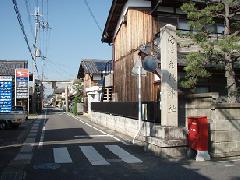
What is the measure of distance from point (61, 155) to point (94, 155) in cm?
107

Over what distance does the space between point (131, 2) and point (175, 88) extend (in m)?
11.3

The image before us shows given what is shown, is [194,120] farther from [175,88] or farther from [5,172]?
[5,172]

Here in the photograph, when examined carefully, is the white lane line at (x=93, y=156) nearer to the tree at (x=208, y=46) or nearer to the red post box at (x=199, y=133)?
the red post box at (x=199, y=133)

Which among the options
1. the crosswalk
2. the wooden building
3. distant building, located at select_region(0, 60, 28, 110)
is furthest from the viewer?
distant building, located at select_region(0, 60, 28, 110)

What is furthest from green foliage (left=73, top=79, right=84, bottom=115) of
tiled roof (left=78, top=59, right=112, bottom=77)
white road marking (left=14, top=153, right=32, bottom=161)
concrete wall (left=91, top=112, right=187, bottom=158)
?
white road marking (left=14, top=153, right=32, bottom=161)

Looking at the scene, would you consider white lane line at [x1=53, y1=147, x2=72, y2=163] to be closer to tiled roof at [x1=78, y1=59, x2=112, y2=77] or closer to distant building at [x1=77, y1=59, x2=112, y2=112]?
distant building at [x1=77, y1=59, x2=112, y2=112]

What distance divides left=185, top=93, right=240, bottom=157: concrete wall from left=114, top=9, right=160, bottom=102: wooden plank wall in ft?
22.9

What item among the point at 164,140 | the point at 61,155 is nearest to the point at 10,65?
the point at 61,155

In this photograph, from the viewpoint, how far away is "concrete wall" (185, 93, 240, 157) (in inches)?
425

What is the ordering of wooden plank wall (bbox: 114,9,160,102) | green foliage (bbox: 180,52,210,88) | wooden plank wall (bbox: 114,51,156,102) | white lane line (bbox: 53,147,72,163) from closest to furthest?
1. white lane line (bbox: 53,147,72,163)
2. green foliage (bbox: 180,52,210,88)
3. wooden plank wall (bbox: 114,51,156,102)
4. wooden plank wall (bbox: 114,9,160,102)

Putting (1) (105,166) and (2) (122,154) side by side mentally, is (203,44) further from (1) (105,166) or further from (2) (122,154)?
(1) (105,166)

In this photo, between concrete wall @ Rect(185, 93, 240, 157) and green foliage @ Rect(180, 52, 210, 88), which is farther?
green foliage @ Rect(180, 52, 210, 88)

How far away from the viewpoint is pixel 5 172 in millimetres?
8812

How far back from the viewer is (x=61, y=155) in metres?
11.3
